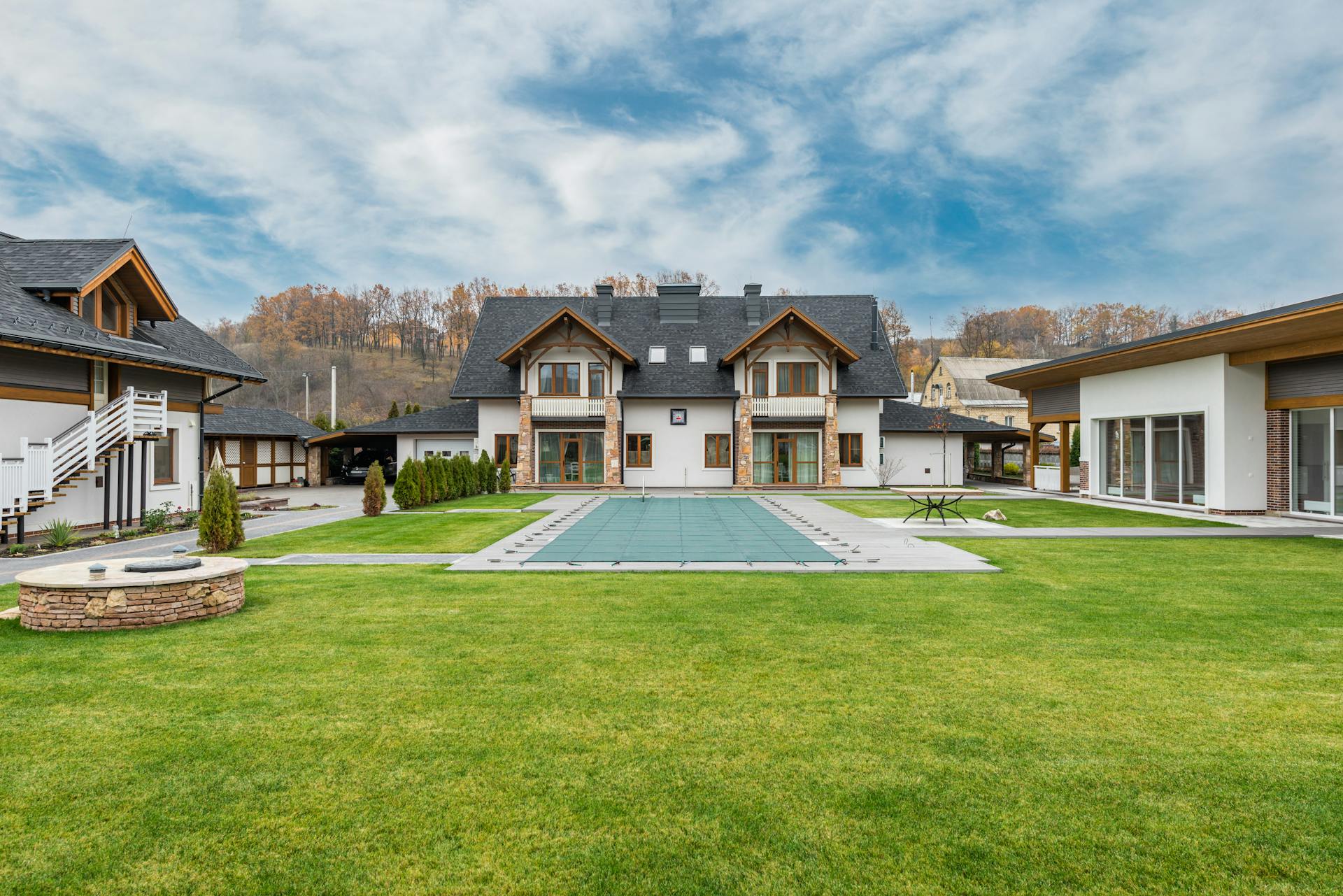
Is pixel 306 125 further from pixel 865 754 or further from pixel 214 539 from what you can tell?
pixel 865 754

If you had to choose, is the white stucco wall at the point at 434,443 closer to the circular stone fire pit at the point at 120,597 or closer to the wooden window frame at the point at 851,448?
the wooden window frame at the point at 851,448

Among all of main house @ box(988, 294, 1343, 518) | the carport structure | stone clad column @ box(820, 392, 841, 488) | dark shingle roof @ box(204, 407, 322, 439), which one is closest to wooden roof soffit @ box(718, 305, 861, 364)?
stone clad column @ box(820, 392, 841, 488)

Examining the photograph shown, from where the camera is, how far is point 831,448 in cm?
2623

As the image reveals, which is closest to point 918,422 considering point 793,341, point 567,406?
point 793,341

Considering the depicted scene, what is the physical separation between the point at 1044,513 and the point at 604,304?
2009 centimetres

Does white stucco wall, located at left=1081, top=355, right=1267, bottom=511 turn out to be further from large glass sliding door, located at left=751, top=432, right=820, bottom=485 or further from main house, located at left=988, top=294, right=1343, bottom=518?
large glass sliding door, located at left=751, top=432, right=820, bottom=485

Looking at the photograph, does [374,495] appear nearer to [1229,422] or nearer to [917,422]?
[1229,422]

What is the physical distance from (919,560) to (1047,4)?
570 inches

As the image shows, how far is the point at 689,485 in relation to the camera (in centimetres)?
2658

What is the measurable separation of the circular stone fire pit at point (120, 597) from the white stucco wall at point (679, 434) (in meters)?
20.4

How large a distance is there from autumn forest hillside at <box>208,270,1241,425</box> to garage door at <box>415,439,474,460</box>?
92.4 feet

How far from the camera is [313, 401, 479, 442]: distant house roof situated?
27.9 m

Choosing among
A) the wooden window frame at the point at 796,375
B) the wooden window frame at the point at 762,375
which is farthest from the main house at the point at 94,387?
the wooden window frame at the point at 796,375

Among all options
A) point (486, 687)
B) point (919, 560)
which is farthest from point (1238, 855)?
point (919, 560)
